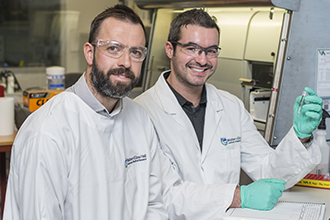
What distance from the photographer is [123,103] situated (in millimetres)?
1482

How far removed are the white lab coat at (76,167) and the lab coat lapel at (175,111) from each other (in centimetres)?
36

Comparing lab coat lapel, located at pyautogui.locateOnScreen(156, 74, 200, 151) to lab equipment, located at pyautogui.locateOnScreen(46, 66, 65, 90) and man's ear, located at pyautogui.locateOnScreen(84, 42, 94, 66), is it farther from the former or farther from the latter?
lab equipment, located at pyautogui.locateOnScreen(46, 66, 65, 90)

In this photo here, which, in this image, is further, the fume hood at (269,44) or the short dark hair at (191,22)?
the fume hood at (269,44)

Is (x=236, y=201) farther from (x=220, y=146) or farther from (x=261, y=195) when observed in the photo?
(x=220, y=146)

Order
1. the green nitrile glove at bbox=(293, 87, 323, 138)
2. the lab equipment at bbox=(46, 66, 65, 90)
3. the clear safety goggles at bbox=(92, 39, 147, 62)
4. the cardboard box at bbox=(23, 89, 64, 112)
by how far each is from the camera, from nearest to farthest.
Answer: the clear safety goggles at bbox=(92, 39, 147, 62)
the green nitrile glove at bbox=(293, 87, 323, 138)
the cardboard box at bbox=(23, 89, 64, 112)
the lab equipment at bbox=(46, 66, 65, 90)

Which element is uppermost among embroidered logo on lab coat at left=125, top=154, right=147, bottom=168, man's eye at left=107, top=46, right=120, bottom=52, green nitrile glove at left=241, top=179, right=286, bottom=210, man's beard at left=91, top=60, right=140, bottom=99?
man's eye at left=107, top=46, right=120, bottom=52

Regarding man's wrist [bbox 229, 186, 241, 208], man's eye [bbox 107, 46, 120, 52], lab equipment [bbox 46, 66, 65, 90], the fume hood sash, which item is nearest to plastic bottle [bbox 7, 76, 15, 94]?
lab equipment [bbox 46, 66, 65, 90]

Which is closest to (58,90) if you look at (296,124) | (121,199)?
(121,199)

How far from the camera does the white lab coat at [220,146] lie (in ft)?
5.35

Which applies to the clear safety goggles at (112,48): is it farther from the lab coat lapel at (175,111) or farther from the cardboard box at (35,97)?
the cardboard box at (35,97)

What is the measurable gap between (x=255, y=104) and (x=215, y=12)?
0.74 m

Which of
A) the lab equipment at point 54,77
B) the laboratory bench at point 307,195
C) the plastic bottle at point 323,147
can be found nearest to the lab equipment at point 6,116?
the lab equipment at point 54,77

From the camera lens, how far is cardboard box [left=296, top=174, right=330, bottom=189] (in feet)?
5.70

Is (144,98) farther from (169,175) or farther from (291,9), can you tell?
(291,9)
